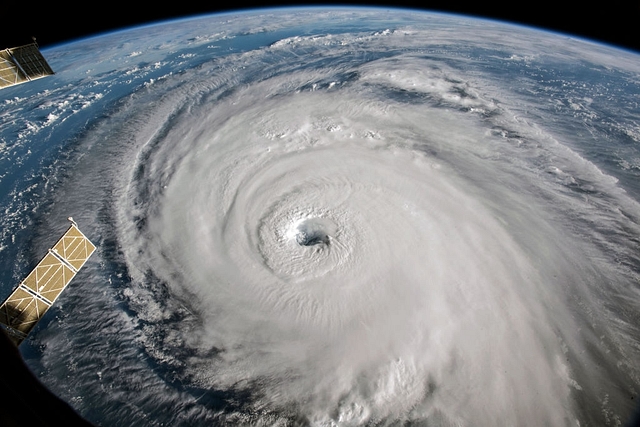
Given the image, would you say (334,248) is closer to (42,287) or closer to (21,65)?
(42,287)

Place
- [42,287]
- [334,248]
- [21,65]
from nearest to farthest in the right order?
[42,287]
[21,65]
[334,248]

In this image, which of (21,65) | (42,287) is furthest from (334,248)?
(21,65)

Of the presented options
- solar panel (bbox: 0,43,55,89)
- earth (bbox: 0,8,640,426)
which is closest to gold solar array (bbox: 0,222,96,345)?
earth (bbox: 0,8,640,426)

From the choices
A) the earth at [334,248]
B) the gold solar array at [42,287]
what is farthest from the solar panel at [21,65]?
the earth at [334,248]

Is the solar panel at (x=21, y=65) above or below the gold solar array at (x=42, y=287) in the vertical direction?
above

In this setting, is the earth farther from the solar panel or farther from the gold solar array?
the solar panel

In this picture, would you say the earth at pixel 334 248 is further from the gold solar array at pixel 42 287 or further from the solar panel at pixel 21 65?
the solar panel at pixel 21 65
